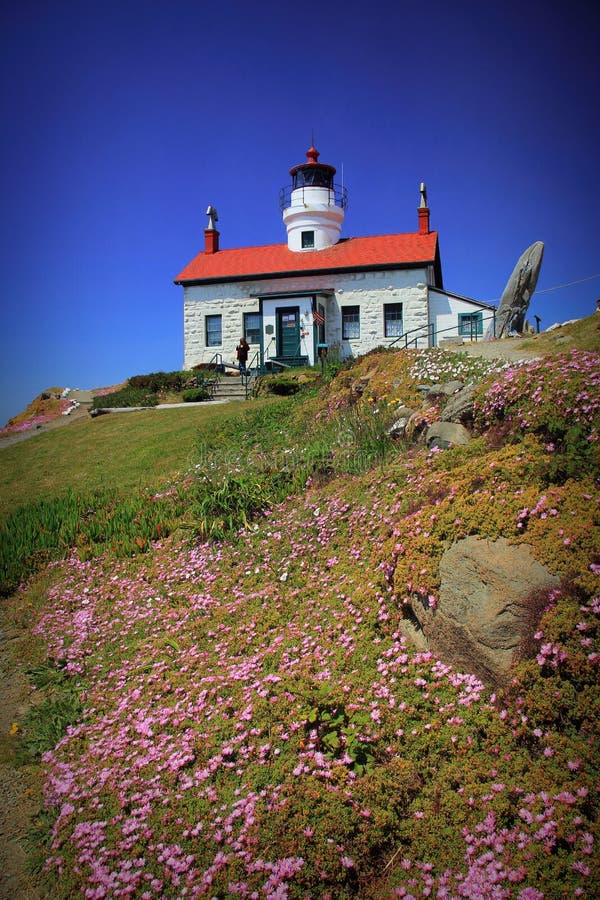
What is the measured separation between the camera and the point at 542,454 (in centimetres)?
555

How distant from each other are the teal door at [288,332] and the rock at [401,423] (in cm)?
1984

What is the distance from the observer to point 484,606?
430 centimetres

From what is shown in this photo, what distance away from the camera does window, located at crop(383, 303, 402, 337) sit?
2886cm

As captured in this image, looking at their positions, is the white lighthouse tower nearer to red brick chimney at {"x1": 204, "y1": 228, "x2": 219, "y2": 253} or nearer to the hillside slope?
red brick chimney at {"x1": 204, "y1": 228, "x2": 219, "y2": 253}

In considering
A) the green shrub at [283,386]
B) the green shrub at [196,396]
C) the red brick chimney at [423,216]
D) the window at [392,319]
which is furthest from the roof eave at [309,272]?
the green shrub at [196,396]

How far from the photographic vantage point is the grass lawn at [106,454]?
12836 millimetres

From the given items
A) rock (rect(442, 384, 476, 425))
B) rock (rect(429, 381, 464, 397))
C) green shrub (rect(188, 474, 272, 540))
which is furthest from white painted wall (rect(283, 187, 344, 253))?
rock (rect(442, 384, 476, 425))

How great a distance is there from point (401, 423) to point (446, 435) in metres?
1.59


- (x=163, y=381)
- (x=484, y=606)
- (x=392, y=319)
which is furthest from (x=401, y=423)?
(x=392, y=319)

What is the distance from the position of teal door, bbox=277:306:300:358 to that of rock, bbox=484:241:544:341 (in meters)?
13.9

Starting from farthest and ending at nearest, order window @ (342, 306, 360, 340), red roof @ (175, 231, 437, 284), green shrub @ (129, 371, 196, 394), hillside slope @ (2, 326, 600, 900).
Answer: window @ (342, 306, 360, 340) < red roof @ (175, 231, 437, 284) < green shrub @ (129, 371, 196, 394) < hillside slope @ (2, 326, 600, 900)

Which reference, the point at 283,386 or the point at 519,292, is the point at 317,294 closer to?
the point at 283,386

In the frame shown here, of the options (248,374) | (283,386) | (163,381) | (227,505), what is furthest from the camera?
(163,381)

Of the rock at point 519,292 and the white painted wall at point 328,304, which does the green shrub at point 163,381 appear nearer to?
the white painted wall at point 328,304
